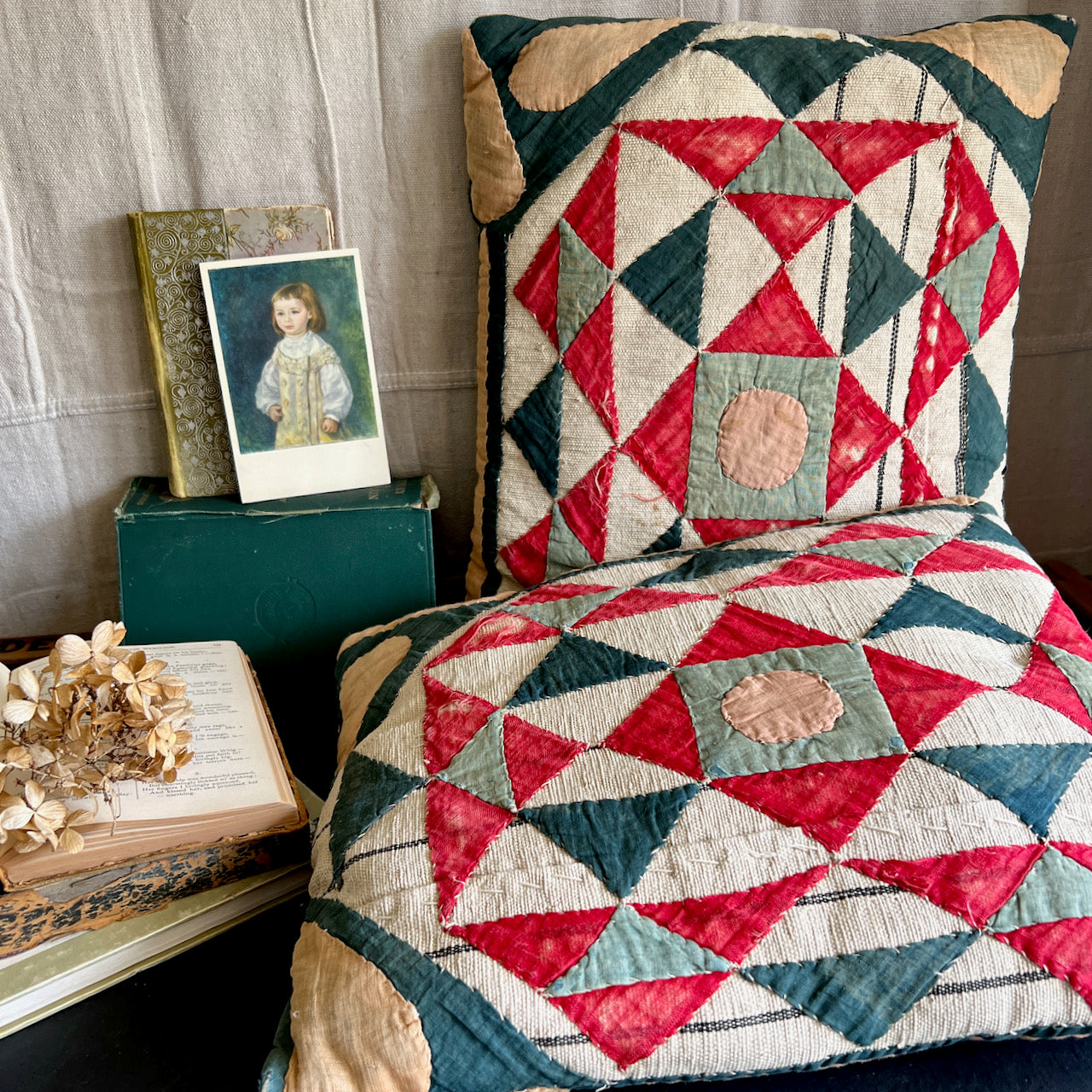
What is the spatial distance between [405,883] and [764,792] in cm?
24

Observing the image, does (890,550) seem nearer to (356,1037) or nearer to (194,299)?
(356,1037)

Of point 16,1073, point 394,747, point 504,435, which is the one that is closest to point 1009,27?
point 504,435

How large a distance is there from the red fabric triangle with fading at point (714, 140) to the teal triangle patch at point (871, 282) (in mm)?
110

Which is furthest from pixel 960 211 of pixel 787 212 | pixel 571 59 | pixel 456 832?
pixel 456 832

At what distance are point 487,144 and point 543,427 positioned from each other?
268mm

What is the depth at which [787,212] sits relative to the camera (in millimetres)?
800

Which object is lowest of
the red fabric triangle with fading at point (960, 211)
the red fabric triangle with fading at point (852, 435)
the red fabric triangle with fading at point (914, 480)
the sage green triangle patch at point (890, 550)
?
the sage green triangle patch at point (890, 550)

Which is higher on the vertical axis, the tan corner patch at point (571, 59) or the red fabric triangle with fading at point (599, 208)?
the tan corner patch at point (571, 59)

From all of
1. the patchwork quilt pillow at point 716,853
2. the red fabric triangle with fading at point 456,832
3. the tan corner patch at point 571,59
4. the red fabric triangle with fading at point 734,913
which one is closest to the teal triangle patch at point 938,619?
the patchwork quilt pillow at point 716,853

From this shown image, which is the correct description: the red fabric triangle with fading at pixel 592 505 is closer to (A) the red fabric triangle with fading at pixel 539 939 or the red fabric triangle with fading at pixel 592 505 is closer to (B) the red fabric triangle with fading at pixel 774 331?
(B) the red fabric triangle with fading at pixel 774 331

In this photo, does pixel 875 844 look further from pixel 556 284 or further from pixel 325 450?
pixel 325 450

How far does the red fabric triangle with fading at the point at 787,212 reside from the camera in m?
0.80

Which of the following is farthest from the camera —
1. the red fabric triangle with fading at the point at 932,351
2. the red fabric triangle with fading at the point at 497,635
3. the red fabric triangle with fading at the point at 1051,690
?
the red fabric triangle with fading at the point at 932,351

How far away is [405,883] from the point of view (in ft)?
1.84
